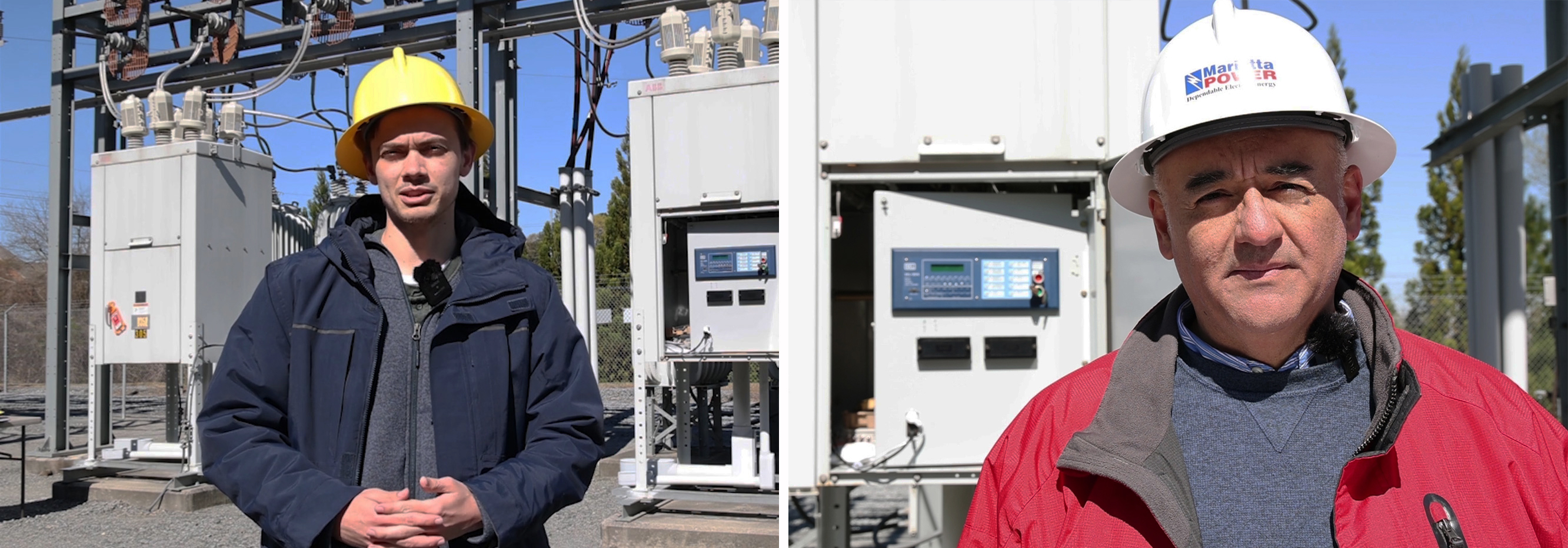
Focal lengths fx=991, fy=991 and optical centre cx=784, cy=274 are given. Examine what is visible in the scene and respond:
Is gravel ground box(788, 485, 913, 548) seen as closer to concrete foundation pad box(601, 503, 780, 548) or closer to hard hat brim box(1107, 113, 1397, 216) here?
concrete foundation pad box(601, 503, 780, 548)

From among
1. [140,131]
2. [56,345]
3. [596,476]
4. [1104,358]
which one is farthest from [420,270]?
[56,345]

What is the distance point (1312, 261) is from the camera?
3.87 ft

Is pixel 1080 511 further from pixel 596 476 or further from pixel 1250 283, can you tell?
pixel 596 476

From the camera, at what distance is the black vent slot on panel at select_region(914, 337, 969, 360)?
3.04m

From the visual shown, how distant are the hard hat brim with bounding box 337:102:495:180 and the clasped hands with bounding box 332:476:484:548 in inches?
27.1

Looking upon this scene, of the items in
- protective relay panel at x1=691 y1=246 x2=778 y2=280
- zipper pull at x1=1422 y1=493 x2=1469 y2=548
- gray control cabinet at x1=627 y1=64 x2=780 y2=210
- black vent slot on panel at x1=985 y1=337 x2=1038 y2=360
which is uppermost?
gray control cabinet at x1=627 y1=64 x2=780 y2=210

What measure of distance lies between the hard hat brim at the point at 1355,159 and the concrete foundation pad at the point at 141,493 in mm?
6883

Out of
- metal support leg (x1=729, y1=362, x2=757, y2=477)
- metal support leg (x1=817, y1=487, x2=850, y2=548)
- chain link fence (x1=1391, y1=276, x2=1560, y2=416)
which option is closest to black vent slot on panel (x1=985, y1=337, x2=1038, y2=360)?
metal support leg (x1=817, y1=487, x2=850, y2=548)

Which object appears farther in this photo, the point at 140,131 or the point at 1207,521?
the point at 140,131

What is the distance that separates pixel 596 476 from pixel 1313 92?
6.38 meters

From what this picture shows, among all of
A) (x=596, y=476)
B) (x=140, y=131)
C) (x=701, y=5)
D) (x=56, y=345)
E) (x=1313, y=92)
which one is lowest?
(x=596, y=476)

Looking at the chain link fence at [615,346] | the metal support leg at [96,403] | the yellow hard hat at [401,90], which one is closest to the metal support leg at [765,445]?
the yellow hard hat at [401,90]

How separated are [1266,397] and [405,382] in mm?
1332

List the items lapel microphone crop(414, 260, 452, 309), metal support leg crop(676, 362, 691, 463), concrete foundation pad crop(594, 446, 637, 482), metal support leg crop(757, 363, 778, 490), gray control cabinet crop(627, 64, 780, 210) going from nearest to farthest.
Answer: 1. lapel microphone crop(414, 260, 452, 309)
2. gray control cabinet crop(627, 64, 780, 210)
3. metal support leg crop(757, 363, 778, 490)
4. metal support leg crop(676, 362, 691, 463)
5. concrete foundation pad crop(594, 446, 637, 482)
